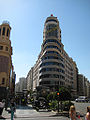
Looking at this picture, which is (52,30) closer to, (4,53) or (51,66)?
(51,66)

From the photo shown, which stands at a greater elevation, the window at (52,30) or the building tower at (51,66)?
the window at (52,30)

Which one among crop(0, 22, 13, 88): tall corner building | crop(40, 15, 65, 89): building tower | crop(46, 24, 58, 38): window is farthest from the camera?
crop(46, 24, 58, 38): window

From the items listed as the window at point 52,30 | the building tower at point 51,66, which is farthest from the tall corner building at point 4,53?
the window at point 52,30

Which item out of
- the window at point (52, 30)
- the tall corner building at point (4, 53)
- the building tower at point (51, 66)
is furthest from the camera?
the window at point (52, 30)

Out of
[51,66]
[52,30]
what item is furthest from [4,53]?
[52,30]

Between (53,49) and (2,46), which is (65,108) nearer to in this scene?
(2,46)

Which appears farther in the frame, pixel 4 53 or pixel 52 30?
pixel 52 30

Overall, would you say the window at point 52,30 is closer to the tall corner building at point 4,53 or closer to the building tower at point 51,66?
the building tower at point 51,66

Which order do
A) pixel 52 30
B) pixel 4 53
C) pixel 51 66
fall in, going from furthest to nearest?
pixel 52 30 → pixel 51 66 → pixel 4 53

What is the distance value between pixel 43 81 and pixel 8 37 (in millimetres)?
24192


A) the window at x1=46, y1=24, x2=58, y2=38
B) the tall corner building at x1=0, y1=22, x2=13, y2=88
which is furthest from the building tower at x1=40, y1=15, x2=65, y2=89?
the tall corner building at x1=0, y1=22, x2=13, y2=88

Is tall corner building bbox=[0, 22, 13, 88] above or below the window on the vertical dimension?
below

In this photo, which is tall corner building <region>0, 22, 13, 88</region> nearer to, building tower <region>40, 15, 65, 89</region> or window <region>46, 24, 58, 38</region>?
building tower <region>40, 15, 65, 89</region>

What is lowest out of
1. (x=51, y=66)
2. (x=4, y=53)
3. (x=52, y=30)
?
(x=51, y=66)
